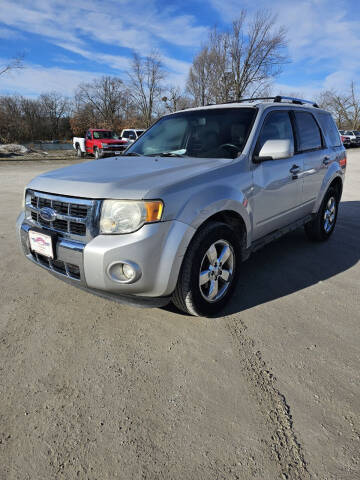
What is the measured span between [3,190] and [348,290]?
9.02m

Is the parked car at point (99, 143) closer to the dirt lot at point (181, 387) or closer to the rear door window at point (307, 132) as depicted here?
the rear door window at point (307, 132)

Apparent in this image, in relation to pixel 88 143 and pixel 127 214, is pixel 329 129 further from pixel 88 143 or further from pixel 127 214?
pixel 88 143

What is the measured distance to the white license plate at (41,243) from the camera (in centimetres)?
235

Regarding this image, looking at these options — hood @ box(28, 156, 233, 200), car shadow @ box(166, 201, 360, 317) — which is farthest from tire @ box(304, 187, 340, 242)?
hood @ box(28, 156, 233, 200)

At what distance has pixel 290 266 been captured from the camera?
12.3 feet

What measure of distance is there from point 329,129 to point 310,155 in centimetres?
105

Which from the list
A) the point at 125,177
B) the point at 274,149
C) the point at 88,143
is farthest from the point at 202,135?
the point at 88,143

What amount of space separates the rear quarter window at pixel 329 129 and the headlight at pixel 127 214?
10.8ft

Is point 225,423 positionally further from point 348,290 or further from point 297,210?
point 297,210

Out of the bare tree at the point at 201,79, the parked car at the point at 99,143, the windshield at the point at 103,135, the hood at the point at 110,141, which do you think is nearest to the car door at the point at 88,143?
the parked car at the point at 99,143

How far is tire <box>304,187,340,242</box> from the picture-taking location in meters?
4.43

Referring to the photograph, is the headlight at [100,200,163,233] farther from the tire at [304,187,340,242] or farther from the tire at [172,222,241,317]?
the tire at [304,187,340,242]

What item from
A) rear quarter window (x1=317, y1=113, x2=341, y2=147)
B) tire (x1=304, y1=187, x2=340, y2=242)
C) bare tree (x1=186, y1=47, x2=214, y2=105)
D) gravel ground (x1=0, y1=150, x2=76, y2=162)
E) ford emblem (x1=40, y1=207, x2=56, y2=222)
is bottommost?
gravel ground (x1=0, y1=150, x2=76, y2=162)

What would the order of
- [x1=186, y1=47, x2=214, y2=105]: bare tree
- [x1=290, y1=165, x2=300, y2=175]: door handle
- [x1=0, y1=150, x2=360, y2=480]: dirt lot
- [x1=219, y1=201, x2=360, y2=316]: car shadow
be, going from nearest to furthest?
[x1=0, y1=150, x2=360, y2=480]: dirt lot < [x1=219, y1=201, x2=360, y2=316]: car shadow < [x1=290, y1=165, x2=300, y2=175]: door handle < [x1=186, y1=47, x2=214, y2=105]: bare tree
